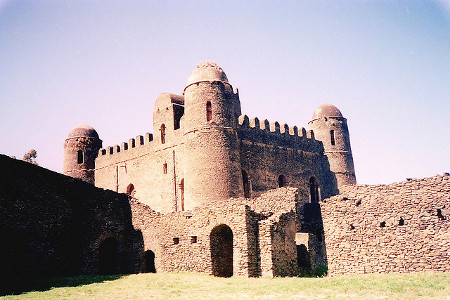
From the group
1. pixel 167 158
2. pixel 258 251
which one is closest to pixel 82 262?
pixel 258 251

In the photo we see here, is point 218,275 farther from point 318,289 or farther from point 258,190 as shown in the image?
point 258,190

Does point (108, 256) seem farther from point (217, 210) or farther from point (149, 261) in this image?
point (217, 210)

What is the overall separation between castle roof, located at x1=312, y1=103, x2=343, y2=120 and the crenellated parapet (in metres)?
1.62

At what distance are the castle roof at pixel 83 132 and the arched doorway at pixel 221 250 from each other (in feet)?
70.2

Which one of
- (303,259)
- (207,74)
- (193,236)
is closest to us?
(303,259)

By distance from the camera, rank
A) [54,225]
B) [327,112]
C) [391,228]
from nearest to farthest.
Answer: [391,228] → [54,225] → [327,112]

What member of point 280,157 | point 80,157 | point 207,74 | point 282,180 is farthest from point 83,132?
point 282,180

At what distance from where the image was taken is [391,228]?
1460cm

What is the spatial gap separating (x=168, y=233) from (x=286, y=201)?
5438 millimetres

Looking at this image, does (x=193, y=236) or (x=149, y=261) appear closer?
(x=193, y=236)

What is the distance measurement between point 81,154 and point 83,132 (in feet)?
6.08

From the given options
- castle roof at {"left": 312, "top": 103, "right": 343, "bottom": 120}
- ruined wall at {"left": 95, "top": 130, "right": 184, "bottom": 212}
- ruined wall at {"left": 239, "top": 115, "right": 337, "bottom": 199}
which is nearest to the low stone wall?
ruined wall at {"left": 95, "top": 130, "right": 184, "bottom": 212}

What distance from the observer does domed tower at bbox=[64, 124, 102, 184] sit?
35.7 meters

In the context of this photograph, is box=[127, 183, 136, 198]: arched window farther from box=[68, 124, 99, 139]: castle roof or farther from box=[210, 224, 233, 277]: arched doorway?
box=[210, 224, 233, 277]: arched doorway
